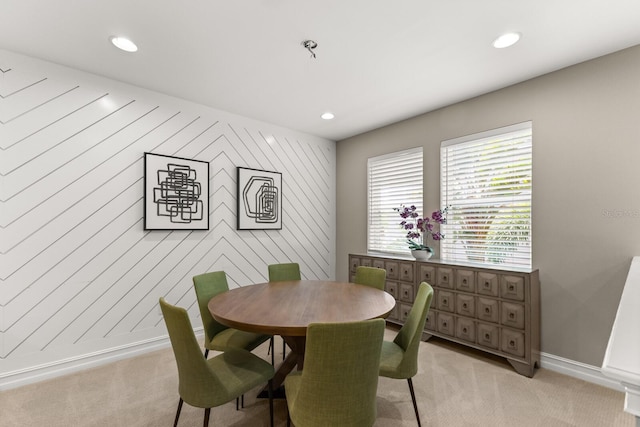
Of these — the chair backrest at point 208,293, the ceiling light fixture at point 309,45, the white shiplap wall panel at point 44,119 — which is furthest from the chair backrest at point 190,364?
the white shiplap wall panel at point 44,119

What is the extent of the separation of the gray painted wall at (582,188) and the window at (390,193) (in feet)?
3.63

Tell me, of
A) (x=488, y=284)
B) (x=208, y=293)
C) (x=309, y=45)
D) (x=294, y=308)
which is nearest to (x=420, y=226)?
(x=488, y=284)

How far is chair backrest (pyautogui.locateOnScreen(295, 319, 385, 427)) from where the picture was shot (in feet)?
4.08

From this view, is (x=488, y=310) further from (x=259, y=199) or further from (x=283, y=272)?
(x=259, y=199)

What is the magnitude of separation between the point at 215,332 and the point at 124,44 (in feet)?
7.81

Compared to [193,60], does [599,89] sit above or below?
below

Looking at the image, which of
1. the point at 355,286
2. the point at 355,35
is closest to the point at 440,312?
the point at 355,286

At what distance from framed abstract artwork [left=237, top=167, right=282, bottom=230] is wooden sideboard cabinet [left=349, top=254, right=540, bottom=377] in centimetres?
189

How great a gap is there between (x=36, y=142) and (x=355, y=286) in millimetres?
3017

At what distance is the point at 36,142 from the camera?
257 centimetres

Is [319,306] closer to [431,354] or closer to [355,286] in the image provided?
[355,286]

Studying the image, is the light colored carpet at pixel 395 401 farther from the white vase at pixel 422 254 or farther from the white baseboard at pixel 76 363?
the white vase at pixel 422 254

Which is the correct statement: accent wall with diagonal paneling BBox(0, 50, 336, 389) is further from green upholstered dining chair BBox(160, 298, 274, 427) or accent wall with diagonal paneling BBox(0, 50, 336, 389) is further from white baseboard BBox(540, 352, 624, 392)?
white baseboard BBox(540, 352, 624, 392)

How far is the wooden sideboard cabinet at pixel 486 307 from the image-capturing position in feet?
8.57
